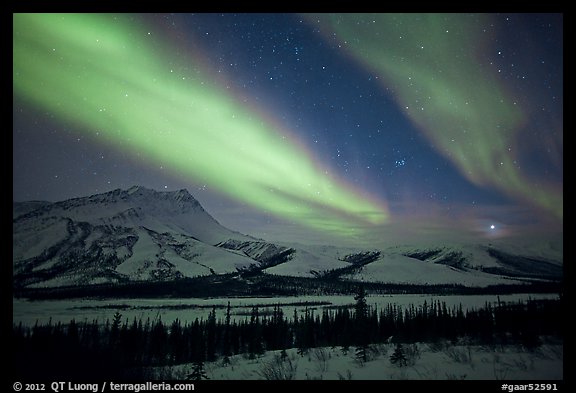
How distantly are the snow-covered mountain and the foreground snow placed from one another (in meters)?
2.99

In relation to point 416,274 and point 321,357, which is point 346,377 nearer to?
point 321,357

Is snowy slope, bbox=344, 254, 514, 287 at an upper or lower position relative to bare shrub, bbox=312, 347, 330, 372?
upper

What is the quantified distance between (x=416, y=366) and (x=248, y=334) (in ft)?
20.0

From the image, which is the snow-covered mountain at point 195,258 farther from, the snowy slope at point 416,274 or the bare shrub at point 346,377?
the bare shrub at point 346,377

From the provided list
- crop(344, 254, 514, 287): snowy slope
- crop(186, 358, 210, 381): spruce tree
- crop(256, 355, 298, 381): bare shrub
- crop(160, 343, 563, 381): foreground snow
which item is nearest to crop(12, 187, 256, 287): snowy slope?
crop(160, 343, 563, 381): foreground snow

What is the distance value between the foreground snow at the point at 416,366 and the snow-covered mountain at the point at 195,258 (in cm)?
299

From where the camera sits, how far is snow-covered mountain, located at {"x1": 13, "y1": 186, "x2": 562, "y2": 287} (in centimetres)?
1189

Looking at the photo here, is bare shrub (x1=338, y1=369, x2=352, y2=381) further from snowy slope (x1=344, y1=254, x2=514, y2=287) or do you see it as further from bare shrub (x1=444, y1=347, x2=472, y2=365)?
snowy slope (x1=344, y1=254, x2=514, y2=287)

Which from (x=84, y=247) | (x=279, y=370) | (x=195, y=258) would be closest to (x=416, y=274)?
(x=279, y=370)

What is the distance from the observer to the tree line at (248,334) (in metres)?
10.0
